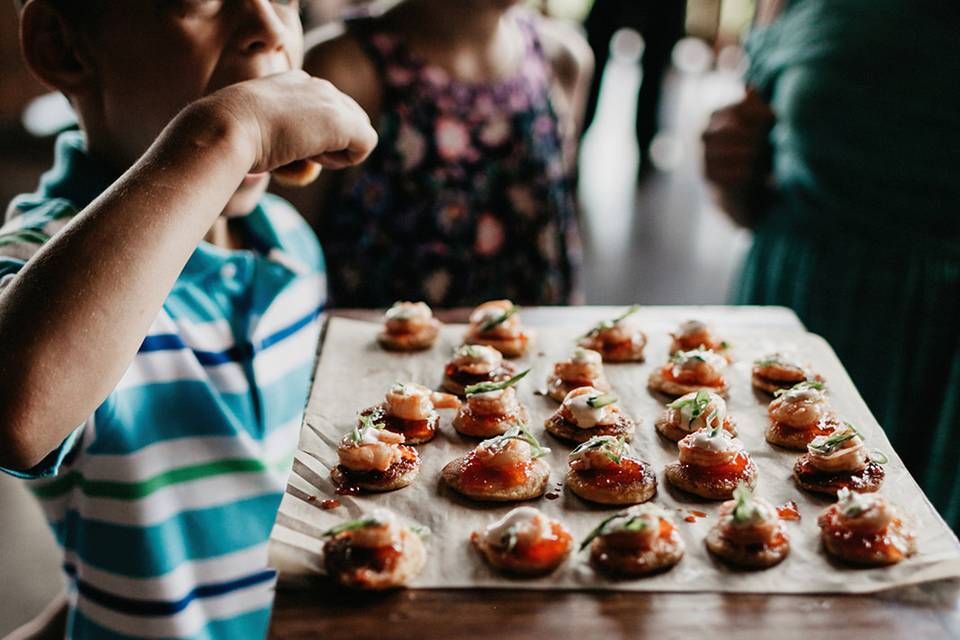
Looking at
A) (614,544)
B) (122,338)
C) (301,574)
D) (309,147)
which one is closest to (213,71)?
(309,147)

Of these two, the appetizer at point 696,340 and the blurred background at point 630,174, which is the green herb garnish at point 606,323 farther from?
the blurred background at point 630,174

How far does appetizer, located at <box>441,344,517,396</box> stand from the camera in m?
1.31

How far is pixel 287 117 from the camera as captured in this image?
1.05 m

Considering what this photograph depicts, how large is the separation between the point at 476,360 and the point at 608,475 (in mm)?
344

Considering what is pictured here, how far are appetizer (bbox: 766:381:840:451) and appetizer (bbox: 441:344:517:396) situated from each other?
1.34 ft

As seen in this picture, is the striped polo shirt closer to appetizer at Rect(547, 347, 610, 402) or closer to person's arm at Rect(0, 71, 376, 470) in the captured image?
person's arm at Rect(0, 71, 376, 470)

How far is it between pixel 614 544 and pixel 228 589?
63 cm

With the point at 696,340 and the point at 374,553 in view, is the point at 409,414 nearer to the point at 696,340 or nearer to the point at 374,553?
the point at 374,553

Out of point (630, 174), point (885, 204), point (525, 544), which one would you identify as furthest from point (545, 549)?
point (630, 174)

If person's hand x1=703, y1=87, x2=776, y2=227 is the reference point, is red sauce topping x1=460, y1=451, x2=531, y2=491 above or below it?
below

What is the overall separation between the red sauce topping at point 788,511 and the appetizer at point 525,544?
278 mm

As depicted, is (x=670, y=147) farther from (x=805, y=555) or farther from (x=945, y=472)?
(x=805, y=555)

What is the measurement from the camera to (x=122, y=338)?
0.91m

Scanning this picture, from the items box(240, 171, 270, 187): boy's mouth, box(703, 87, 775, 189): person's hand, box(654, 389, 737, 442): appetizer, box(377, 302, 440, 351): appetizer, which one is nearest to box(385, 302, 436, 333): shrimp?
box(377, 302, 440, 351): appetizer
